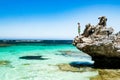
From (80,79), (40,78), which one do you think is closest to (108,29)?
(80,79)

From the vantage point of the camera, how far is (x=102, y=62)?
2388cm

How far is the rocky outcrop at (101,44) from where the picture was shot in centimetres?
2220

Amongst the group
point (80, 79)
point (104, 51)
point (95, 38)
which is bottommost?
point (80, 79)

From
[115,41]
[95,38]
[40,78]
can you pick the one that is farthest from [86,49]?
[40,78]

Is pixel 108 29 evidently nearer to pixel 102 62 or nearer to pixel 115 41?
pixel 115 41

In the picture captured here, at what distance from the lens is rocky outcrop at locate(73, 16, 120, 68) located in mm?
22203

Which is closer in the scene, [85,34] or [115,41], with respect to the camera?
[115,41]

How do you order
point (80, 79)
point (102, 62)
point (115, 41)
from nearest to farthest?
1. point (80, 79)
2. point (115, 41)
3. point (102, 62)

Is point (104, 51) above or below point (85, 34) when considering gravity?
below

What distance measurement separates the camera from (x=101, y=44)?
2231 cm

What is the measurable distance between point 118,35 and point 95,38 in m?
2.49

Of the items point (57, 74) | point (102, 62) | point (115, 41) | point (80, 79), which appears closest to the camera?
point (80, 79)

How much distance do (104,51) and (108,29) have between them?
267 centimetres

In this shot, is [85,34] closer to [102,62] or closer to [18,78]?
[102,62]
